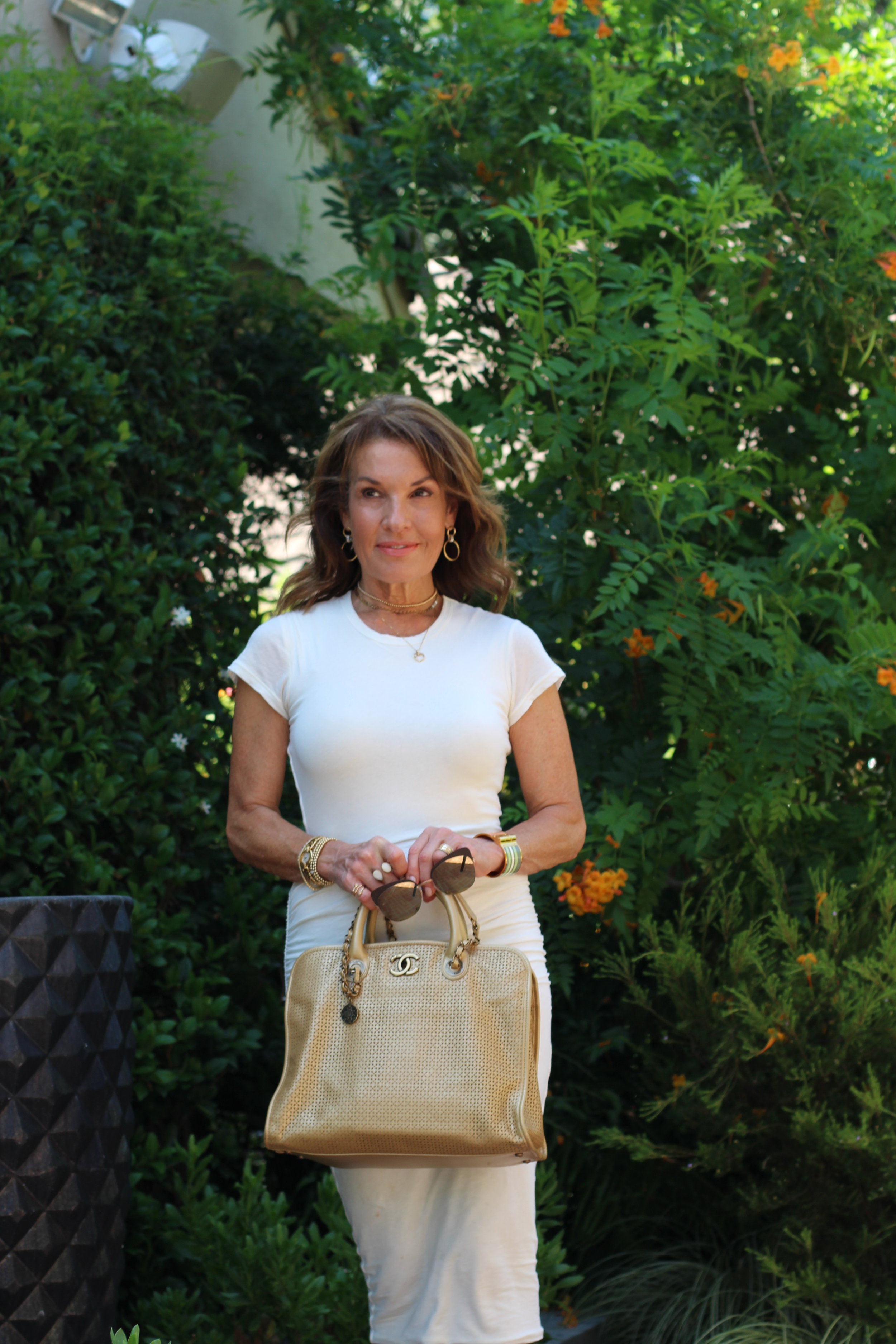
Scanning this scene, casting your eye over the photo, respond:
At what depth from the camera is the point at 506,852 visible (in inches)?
73.1

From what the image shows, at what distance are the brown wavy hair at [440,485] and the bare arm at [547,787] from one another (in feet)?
0.84

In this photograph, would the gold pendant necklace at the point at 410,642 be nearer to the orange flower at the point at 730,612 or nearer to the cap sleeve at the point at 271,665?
the cap sleeve at the point at 271,665

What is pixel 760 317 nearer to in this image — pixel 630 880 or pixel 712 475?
pixel 712 475

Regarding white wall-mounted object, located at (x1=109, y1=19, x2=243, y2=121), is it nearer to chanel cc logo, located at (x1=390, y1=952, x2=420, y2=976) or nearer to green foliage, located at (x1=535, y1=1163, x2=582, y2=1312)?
chanel cc logo, located at (x1=390, y1=952, x2=420, y2=976)

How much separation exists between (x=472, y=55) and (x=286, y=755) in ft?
7.81

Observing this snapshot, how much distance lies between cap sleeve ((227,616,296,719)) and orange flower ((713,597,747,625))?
1.31 metres

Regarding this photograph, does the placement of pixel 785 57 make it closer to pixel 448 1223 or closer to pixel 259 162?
Result: pixel 259 162

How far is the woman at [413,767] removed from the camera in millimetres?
1884

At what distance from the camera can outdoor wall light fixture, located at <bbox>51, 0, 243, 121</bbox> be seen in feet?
11.8

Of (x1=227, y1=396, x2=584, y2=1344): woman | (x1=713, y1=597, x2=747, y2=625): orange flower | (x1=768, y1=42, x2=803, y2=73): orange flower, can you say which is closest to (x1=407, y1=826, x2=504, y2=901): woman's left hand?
(x1=227, y1=396, x2=584, y2=1344): woman

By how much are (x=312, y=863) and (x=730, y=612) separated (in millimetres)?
1527

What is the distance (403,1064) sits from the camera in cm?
167

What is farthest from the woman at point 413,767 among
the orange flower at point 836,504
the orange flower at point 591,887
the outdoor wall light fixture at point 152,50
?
the outdoor wall light fixture at point 152,50

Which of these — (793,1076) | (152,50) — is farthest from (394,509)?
(152,50)
